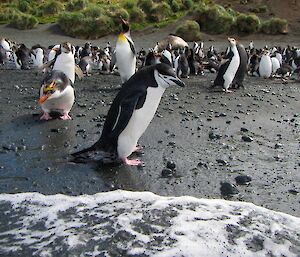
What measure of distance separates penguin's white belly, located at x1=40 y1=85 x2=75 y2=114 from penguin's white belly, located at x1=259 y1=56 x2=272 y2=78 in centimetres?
695

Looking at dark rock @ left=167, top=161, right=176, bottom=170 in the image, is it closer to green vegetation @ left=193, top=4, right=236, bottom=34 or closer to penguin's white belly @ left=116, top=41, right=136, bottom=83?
penguin's white belly @ left=116, top=41, right=136, bottom=83

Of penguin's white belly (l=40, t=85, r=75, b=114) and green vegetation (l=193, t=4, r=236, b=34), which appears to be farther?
green vegetation (l=193, t=4, r=236, b=34)

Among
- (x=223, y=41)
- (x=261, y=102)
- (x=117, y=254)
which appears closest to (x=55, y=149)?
(x=117, y=254)

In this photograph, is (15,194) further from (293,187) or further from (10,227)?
(293,187)

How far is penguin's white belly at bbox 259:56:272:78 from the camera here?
12.2 m

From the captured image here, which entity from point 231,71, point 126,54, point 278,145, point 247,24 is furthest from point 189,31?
point 278,145

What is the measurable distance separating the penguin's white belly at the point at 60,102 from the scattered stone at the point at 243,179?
247 centimetres

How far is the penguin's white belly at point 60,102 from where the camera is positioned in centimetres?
610

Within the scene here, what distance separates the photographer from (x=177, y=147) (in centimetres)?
558

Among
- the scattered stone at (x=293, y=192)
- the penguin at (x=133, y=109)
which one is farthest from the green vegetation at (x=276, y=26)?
the scattered stone at (x=293, y=192)

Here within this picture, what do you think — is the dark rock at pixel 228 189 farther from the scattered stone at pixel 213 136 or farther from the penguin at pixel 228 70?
the penguin at pixel 228 70

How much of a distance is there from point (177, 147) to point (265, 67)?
23.9 feet

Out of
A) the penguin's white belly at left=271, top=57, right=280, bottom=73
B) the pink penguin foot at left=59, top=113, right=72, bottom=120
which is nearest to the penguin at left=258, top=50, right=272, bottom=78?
the penguin's white belly at left=271, top=57, right=280, bottom=73

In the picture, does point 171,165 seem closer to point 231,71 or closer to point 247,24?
point 231,71
